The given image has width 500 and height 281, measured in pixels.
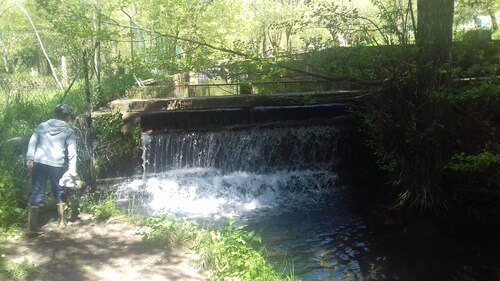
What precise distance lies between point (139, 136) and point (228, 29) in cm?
1481

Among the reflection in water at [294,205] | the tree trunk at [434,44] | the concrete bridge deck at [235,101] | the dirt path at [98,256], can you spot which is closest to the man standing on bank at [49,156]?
the dirt path at [98,256]

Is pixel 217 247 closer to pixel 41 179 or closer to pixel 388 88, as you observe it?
pixel 41 179

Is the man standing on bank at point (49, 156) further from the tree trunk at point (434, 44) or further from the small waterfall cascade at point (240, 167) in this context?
the tree trunk at point (434, 44)

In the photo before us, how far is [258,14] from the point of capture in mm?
29125

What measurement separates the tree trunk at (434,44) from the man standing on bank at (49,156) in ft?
18.4

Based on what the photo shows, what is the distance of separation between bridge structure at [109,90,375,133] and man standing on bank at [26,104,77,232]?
398 cm

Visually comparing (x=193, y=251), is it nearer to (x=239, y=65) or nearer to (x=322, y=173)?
(x=239, y=65)

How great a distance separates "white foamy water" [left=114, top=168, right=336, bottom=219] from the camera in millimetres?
8484

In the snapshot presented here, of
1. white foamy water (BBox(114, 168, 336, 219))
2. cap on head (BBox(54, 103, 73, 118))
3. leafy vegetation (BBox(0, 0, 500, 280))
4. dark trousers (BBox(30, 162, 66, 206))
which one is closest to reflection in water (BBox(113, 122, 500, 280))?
white foamy water (BBox(114, 168, 336, 219))

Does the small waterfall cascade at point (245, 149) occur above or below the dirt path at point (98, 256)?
above

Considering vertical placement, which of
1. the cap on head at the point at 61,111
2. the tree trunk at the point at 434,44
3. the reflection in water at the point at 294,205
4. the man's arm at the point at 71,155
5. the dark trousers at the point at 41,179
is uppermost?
the tree trunk at the point at 434,44

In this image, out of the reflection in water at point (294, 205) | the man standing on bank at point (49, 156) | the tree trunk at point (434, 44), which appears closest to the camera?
the man standing on bank at point (49, 156)

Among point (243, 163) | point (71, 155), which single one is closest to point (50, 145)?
point (71, 155)

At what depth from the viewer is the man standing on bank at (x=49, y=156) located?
541 centimetres
